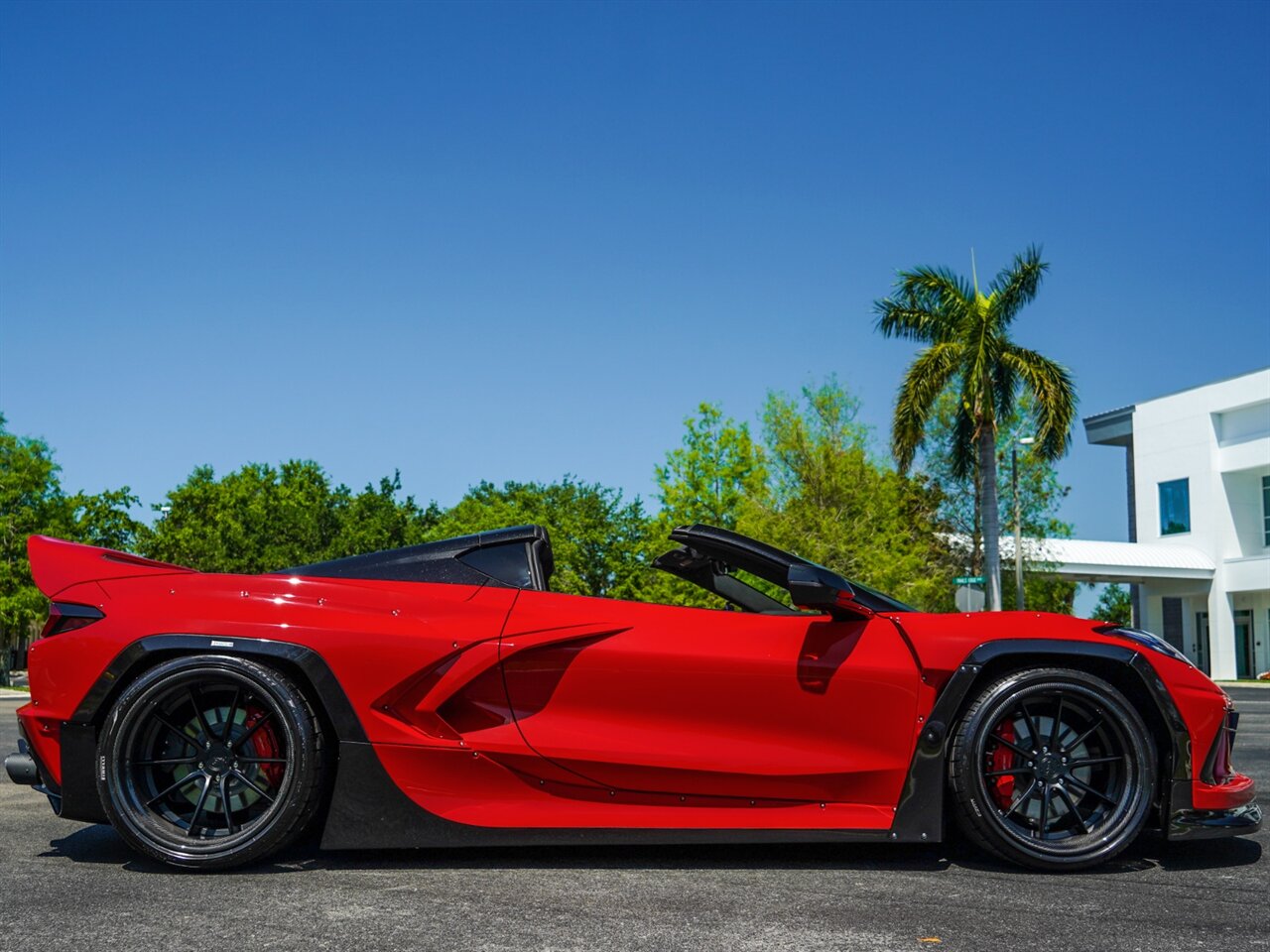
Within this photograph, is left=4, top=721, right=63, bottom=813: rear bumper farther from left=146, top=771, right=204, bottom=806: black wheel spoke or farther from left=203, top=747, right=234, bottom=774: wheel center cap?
left=203, top=747, right=234, bottom=774: wheel center cap

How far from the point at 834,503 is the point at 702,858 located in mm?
22758

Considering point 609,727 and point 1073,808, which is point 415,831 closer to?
point 609,727

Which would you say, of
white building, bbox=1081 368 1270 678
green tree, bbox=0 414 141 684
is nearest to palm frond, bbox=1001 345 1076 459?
white building, bbox=1081 368 1270 678

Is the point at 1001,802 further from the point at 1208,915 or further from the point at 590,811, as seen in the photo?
the point at 590,811

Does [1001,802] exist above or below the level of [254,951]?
above

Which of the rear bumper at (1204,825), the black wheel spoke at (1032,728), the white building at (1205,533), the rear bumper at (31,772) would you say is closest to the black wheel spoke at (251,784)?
the rear bumper at (31,772)

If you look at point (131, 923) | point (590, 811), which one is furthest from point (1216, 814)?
point (131, 923)

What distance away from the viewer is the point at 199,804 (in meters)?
4.11

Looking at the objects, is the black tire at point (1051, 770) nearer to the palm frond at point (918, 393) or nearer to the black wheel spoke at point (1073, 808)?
the black wheel spoke at point (1073, 808)

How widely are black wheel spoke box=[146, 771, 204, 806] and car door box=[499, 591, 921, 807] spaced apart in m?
1.13

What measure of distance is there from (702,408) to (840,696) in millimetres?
26061

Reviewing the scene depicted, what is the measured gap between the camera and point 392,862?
423cm

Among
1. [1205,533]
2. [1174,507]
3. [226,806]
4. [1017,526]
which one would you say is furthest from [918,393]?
[1174,507]

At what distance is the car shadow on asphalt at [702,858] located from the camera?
163 inches
